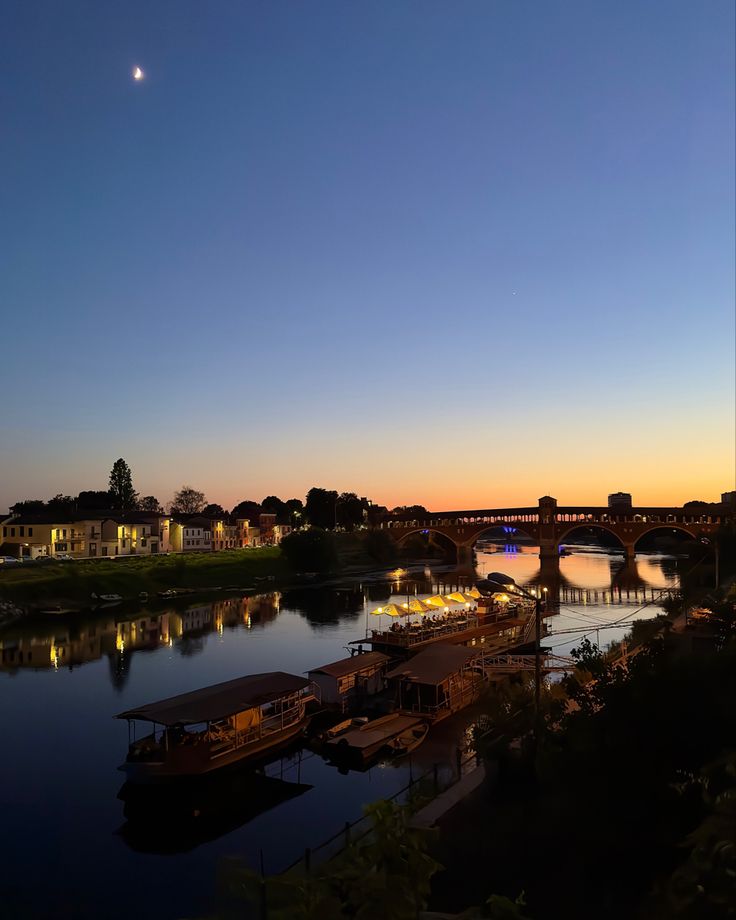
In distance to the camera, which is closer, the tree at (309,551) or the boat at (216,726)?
the boat at (216,726)

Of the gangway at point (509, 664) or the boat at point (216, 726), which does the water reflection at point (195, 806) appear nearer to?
the boat at point (216, 726)

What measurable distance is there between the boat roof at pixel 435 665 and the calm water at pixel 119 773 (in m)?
2.28

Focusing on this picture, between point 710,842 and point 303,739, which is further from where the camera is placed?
point 303,739

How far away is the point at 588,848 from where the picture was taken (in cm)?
1114

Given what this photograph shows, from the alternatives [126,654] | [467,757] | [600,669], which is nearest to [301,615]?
[126,654]

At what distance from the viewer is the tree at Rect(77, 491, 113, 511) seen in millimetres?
155500

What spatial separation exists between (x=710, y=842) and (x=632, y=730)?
24.2 feet

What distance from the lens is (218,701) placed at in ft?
96.5

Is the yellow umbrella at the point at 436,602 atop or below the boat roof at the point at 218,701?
atop

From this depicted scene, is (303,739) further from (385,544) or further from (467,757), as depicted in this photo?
(385,544)

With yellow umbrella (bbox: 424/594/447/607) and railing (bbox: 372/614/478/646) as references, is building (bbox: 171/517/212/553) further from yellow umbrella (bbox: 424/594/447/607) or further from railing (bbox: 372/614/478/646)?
railing (bbox: 372/614/478/646)

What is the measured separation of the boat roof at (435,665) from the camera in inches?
1334

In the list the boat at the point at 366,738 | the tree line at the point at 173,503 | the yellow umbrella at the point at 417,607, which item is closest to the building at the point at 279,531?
the tree line at the point at 173,503

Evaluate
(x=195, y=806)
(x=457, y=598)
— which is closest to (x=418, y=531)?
(x=457, y=598)
